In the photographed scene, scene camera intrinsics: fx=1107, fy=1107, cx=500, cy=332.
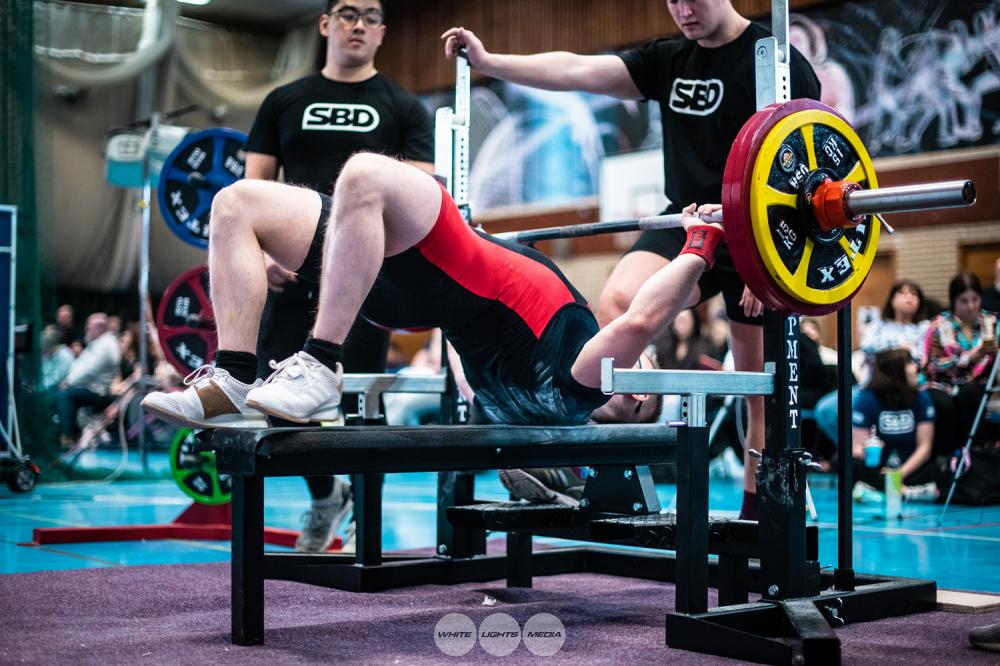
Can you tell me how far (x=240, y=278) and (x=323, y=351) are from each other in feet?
0.81

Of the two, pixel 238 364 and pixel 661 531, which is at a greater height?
pixel 238 364

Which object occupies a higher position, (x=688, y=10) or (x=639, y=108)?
(x=639, y=108)

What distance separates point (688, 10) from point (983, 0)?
620cm

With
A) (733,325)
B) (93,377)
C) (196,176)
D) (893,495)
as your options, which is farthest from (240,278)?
(93,377)

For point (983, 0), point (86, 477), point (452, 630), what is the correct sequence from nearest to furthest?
1. point (452, 630)
2. point (86, 477)
3. point (983, 0)

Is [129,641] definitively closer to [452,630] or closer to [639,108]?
[452,630]

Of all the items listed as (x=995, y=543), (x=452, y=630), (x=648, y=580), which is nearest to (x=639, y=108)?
(x=995, y=543)

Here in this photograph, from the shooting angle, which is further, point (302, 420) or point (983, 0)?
point (983, 0)

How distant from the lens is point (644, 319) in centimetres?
229

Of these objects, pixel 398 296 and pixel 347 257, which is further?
pixel 398 296

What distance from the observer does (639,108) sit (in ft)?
33.9

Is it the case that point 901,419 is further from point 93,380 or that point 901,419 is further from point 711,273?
point 93,380

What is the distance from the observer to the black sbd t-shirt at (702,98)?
285 centimetres

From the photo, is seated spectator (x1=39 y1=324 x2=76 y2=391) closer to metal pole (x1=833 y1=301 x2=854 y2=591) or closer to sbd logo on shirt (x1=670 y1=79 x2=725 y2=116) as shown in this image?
sbd logo on shirt (x1=670 y1=79 x2=725 y2=116)
